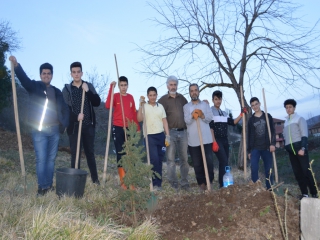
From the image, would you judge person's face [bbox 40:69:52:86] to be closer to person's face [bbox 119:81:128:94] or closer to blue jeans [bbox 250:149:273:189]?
person's face [bbox 119:81:128:94]

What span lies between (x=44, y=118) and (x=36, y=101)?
294 mm

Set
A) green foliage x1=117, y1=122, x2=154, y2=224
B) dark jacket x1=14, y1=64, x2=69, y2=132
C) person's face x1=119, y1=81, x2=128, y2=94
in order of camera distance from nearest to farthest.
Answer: green foliage x1=117, y1=122, x2=154, y2=224, dark jacket x1=14, y1=64, x2=69, y2=132, person's face x1=119, y1=81, x2=128, y2=94

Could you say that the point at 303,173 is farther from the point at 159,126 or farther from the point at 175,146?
the point at 159,126

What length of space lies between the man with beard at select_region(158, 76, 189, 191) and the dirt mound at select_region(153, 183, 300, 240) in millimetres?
1856

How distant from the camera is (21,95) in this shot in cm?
2841

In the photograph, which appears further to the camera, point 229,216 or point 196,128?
point 196,128

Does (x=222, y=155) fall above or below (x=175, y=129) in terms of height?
below

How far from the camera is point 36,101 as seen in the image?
18.7 ft

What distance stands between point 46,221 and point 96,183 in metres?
3.04

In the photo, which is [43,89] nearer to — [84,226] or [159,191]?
[159,191]

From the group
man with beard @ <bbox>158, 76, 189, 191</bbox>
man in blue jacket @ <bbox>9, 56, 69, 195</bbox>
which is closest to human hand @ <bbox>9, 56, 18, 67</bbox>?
man in blue jacket @ <bbox>9, 56, 69, 195</bbox>

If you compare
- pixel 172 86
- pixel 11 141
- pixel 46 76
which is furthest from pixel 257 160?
pixel 11 141

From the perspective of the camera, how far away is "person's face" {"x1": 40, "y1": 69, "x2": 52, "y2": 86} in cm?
579

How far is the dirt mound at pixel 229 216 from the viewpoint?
3.86 m
